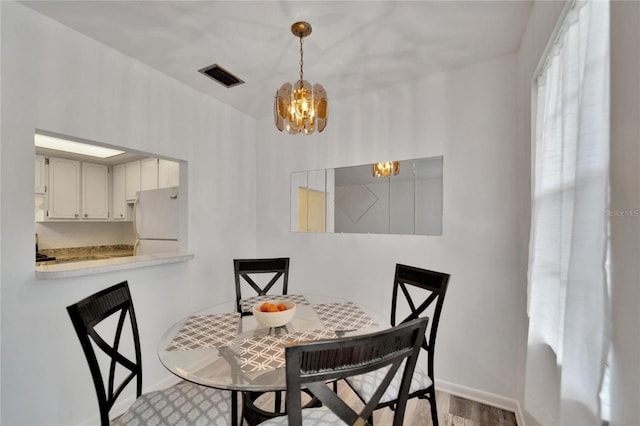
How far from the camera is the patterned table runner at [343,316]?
5.25ft

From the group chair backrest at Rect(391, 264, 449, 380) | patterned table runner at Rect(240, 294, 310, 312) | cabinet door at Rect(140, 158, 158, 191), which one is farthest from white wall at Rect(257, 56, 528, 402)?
cabinet door at Rect(140, 158, 158, 191)

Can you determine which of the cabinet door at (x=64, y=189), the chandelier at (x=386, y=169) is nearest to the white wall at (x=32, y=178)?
the chandelier at (x=386, y=169)

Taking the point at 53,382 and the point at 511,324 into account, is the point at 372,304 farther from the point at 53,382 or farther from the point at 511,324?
→ the point at 53,382

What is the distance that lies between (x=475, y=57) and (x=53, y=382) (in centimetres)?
363

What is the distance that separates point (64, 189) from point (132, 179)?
2.65 ft

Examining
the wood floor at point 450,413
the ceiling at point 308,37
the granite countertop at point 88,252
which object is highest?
the ceiling at point 308,37

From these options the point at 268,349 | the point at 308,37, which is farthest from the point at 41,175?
the point at 268,349

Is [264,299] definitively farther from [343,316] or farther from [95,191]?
[95,191]

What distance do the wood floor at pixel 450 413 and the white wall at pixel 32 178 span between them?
1224 mm

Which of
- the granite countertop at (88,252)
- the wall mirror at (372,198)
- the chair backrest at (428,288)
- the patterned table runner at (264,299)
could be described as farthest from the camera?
the granite countertop at (88,252)

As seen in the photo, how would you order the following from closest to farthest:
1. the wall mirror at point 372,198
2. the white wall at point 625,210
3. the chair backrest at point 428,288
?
1. the white wall at point 625,210
2. the chair backrest at point 428,288
3. the wall mirror at point 372,198

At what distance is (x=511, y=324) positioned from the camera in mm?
2154

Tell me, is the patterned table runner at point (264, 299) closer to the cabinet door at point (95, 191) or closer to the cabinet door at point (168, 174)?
the cabinet door at point (168, 174)

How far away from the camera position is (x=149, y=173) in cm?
396
